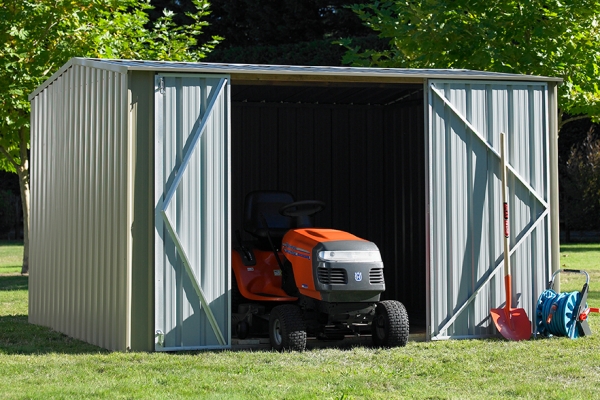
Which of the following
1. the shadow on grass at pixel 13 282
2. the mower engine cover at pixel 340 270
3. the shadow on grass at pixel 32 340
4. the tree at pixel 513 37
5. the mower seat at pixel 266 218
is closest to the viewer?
the mower engine cover at pixel 340 270

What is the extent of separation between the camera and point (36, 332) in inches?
399

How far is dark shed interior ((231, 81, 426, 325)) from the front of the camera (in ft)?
39.7

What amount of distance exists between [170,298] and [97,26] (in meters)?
9.14

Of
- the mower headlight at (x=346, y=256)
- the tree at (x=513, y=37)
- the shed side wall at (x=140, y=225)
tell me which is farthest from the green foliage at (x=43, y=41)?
the mower headlight at (x=346, y=256)

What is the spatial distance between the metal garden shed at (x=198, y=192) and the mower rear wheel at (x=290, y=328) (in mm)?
483

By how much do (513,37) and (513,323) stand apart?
5.70m

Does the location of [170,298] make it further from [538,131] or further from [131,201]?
[538,131]

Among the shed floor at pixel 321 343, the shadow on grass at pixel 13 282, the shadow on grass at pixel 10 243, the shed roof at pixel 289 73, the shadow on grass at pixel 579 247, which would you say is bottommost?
the shed floor at pixel 321 343

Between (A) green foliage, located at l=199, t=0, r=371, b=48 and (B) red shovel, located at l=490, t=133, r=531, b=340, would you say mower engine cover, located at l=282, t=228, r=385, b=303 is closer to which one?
(B) red shovel, located at l=490, t=133, r=531, b=340

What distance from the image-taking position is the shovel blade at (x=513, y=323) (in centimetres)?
930

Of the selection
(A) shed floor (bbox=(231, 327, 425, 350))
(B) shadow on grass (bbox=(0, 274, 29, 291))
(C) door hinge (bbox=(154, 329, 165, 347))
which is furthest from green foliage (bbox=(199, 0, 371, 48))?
(C) door hinge (bbox=(154, 329, 165, 347))

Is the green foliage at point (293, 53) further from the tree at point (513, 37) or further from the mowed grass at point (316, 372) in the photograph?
the mowed grass at point (316, 372)

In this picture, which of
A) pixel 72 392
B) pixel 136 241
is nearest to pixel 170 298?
pixel 136 241

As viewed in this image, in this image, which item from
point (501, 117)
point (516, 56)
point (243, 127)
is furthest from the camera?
point (516, 56)
